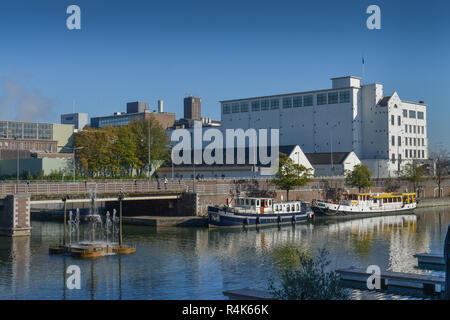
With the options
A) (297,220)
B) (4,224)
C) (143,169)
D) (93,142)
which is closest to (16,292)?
(4,224)

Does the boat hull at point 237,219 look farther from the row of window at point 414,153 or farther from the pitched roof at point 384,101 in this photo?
the row of window at point 414,153

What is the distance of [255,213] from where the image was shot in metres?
68.1

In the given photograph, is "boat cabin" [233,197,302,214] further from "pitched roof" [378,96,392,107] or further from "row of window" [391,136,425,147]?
"row of window" [391,136,425,147]

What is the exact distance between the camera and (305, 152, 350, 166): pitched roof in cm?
11400

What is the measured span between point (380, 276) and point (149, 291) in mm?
12861

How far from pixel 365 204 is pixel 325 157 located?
104ft

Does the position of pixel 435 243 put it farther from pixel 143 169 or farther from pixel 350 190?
pixel 143 169

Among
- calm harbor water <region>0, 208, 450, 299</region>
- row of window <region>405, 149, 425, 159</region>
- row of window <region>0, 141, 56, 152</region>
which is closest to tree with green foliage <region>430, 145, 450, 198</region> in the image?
row of window <region>405, 149, 425, 159</region>

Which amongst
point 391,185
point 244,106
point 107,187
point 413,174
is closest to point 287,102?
point 244,106

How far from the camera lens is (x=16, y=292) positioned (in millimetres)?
31828

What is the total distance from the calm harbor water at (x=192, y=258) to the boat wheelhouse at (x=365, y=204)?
33.6 ft

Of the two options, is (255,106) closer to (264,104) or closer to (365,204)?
(264,104)

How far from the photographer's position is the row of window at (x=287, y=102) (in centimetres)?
12438

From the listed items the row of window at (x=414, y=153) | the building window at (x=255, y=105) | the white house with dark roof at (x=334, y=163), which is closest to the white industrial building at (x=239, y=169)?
the white house with dark roof at (x=334, y=163)
